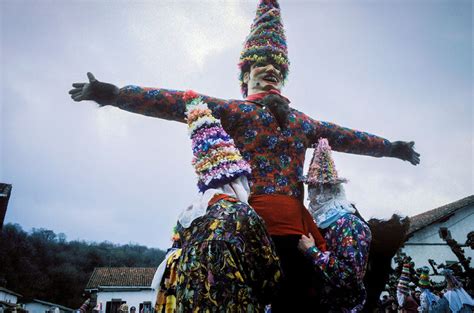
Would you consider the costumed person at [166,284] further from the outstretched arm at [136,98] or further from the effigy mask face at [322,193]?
the effigy mask face at [322,193]

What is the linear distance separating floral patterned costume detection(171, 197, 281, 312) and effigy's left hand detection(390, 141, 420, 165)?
2.07 meters

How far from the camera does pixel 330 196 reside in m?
2.92

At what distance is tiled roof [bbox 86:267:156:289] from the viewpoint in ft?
117

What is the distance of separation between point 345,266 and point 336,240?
→ 0.76ft

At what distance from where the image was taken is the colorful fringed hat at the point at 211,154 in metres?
2.32

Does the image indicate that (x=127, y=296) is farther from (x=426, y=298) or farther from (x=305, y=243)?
(x=305, y=243)

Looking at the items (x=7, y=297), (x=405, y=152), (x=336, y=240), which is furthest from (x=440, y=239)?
(x=7, y=297)

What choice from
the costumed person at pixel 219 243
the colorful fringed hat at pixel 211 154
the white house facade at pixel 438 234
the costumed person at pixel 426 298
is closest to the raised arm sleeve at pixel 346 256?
the costumed person at pixel 219 243

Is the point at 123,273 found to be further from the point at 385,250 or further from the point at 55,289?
the point at 385,250

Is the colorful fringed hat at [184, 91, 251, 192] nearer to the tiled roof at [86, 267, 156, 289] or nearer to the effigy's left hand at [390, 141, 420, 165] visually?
the effigy's left hand at [390, 141, 420, 165]

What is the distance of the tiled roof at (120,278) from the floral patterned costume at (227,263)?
115 ft

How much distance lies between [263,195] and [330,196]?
0.54 m

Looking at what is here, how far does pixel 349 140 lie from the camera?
3516 millimetres

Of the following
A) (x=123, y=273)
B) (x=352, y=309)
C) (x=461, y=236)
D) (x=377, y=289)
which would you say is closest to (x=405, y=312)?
(x=377, y=289)
